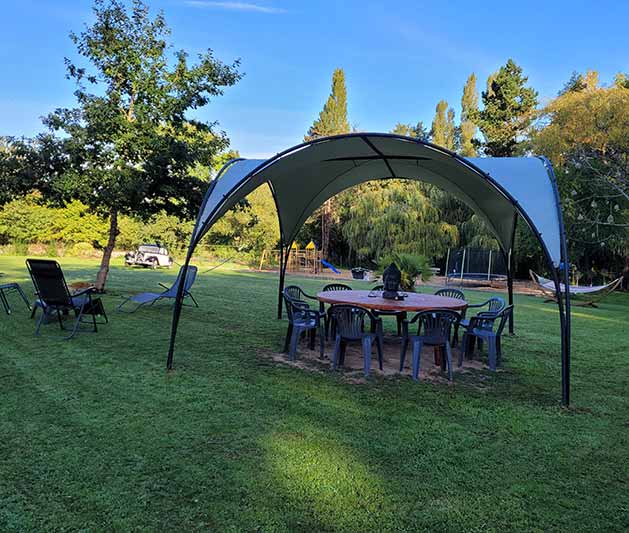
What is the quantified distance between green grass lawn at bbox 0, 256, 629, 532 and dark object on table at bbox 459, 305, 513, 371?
286mm

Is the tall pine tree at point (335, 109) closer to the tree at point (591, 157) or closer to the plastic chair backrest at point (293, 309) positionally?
the tree at point (591, 157)

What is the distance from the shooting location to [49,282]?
627 cm

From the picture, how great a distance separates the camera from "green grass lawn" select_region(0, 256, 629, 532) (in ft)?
7.59

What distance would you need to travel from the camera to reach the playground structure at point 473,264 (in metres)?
19.8

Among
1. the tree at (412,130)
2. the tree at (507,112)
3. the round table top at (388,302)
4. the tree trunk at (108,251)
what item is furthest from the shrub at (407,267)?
the tree at (412,130)

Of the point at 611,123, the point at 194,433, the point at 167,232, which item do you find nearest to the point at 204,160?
the point at 194,433

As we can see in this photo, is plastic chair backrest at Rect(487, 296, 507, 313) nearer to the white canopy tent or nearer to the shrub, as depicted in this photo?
the white canopy tent

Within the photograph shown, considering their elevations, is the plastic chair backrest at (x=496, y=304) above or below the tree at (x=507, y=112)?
below

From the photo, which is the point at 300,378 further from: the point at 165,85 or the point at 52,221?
the point at 52,221

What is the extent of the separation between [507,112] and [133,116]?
71.6 ft

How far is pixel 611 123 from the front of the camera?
13.8 m

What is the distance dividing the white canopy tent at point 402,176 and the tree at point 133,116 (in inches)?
118

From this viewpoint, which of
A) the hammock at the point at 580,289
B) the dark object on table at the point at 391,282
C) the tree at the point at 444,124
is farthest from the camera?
the tree at the point at 444,124

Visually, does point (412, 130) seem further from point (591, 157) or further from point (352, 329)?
point (352, 329)
